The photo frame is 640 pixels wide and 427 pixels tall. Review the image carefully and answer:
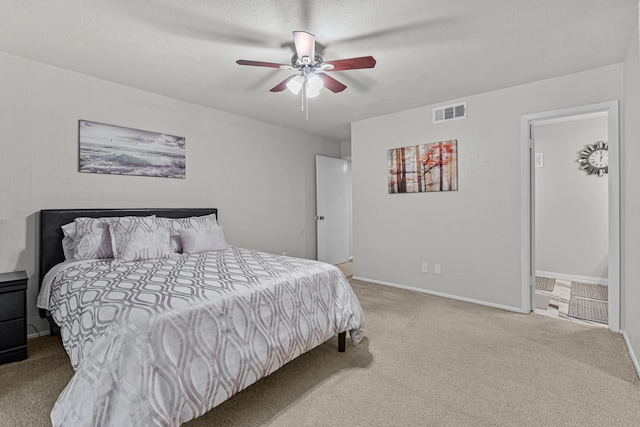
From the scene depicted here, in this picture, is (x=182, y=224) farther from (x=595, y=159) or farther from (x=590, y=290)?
(x=595, y=159)

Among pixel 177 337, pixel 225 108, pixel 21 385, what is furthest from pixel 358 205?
pixel 21 385

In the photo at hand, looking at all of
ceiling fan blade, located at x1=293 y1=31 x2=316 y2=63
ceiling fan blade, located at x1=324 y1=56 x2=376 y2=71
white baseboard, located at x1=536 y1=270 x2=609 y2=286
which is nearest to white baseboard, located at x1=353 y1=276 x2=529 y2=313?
white baseboard, located at x1=536 y1=270 x2=609 y2=286

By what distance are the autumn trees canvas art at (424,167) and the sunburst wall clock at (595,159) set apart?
7.67 feet

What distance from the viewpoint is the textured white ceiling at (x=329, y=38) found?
6.66 feet

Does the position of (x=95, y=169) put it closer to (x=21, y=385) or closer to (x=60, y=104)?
(x=60, y=104)

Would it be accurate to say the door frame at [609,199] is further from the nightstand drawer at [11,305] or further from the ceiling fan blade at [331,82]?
the nightstand drawer at [11,305]

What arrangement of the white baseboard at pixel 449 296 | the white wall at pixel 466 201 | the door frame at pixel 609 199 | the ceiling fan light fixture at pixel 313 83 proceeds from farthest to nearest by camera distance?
the white baseboard at pixel 449 296 → the white wall at pixel 466 201 → the door frame at pixel 609 199 → the ceiling fan light fixture at pixel 313 83

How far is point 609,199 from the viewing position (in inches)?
113

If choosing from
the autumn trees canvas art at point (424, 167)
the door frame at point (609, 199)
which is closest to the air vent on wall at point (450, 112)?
the autumn trees canvas art at point (424, 167)

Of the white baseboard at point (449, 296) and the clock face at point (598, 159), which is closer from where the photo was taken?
the white baseboard at point (449, 296)

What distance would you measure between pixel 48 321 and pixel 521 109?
506 centimetres

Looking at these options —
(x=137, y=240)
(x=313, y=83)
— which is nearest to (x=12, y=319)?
(x=137, y=240)

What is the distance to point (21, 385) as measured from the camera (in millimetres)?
2053

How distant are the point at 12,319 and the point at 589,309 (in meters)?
5.37
